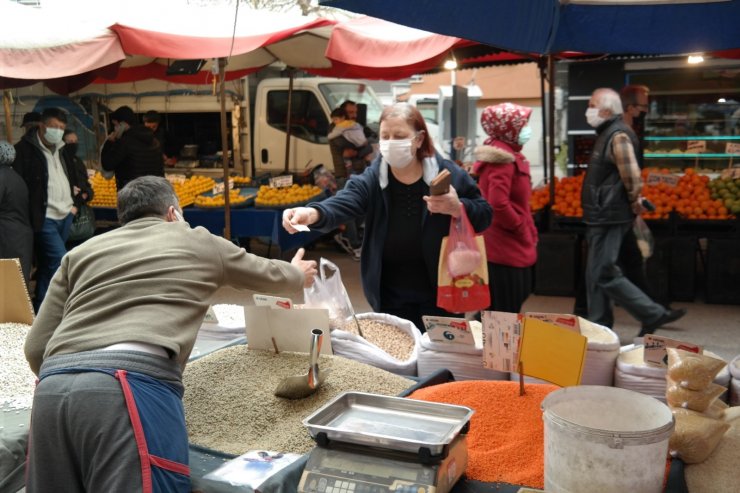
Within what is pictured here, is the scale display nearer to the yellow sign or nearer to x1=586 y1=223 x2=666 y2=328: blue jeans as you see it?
the yellow sign

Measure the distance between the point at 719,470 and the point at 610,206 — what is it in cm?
338

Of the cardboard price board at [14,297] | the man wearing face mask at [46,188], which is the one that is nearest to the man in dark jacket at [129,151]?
the man wearing face mask at [46,188]

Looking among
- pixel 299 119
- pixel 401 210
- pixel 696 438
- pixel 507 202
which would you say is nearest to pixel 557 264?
pixel 507 202

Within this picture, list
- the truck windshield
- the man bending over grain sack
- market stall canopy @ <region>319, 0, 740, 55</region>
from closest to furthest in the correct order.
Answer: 1. the man bending over grain sack
2. market stall canopy @ <region>319, 0, 740, 55</region>
3. the truck windshield

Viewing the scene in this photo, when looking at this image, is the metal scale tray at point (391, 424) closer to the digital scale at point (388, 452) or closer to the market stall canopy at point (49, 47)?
the digital scale at point (388, 452)

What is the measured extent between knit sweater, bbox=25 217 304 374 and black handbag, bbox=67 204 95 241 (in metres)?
4.71

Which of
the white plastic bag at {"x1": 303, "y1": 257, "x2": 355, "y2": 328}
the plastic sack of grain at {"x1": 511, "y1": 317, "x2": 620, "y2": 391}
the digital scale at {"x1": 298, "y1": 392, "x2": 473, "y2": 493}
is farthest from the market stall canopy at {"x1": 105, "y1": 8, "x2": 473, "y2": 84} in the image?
the digital scale at {"x1": 298, "y1": 392, "x2": 473, "y2": 493}

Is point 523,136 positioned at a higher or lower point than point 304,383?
higher

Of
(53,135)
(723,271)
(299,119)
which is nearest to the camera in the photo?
(53,135)

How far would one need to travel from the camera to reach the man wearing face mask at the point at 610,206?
15.9 ft

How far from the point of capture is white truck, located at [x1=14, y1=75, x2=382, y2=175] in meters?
10.2

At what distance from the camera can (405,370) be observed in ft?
9.20

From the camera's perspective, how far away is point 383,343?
9.81 ft

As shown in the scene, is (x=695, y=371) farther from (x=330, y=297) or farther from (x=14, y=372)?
(x=14, y=372)
